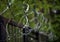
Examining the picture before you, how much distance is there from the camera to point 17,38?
74.9 inches

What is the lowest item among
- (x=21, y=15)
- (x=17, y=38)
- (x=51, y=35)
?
(x=51, y=35)

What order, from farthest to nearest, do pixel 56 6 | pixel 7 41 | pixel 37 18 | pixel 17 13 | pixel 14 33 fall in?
pixel 56 6 < pixel 37 18 < pixel 17 13 < pixel 14 33 < pixel 7 41

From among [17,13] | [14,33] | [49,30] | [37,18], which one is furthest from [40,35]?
[14,33]

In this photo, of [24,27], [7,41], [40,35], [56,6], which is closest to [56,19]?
[56,6]

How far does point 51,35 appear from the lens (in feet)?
11.3

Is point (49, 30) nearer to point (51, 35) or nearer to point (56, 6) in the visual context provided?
point (51, 35)

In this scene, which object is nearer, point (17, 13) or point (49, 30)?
point (17, 13)

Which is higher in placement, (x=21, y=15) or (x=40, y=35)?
(x=21, y=15)

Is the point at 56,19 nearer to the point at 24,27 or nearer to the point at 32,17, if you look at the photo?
the point at 32,17

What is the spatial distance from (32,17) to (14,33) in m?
1.01

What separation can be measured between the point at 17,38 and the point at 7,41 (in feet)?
0.72

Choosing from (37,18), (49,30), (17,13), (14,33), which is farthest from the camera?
(49,30)

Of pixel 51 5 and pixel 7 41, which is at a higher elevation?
pixel 51 5

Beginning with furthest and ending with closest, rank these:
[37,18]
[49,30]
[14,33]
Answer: [49,30] → [37,18] → [14,33]
